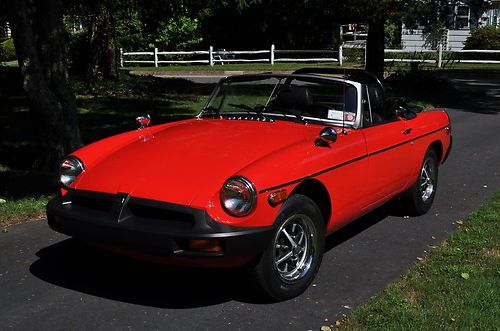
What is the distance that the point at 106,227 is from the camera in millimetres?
3906

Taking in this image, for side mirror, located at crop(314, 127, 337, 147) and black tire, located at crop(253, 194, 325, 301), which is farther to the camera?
side mirror, located at crop(314, 127, 337, 147)

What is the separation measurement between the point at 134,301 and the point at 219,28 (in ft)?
112

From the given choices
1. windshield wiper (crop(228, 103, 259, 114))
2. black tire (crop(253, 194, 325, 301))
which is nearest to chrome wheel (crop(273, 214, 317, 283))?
black tire (crop(253, 194, 325, 301))

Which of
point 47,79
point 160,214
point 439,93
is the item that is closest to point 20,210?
point 47,79

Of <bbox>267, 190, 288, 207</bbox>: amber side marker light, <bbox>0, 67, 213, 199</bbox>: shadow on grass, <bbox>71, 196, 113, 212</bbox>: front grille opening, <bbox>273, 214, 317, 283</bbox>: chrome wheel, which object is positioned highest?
<bbox>267, 190, 288, 207</bbox>: amber side marker light

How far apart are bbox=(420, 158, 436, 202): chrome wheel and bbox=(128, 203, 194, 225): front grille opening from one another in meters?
3.16

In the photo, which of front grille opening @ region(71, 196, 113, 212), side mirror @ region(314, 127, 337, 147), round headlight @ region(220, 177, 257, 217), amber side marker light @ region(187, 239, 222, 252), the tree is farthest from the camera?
the tree

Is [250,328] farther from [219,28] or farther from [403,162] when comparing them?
[219,28]

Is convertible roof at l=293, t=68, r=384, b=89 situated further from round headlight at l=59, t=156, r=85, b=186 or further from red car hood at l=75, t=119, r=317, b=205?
round headlight at l=59, t=156, r=85, b=186

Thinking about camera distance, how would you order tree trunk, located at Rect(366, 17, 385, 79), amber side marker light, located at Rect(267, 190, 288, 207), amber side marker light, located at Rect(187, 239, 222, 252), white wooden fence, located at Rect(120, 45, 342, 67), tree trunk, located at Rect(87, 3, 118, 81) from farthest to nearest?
white wooden fence, located at Rect(120, 45, 342, 67) < tree trunk, located at Rect(87, 3, 118, 81) < tree trunk, located at Rect(366, 17, 385, 79) < amber side marker light, located at Rect(267, 190, 288, 207) < amber side marker light, located at Rect(187, 239, 222, 252)

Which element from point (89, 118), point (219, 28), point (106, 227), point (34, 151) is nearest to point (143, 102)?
point (89, 118)

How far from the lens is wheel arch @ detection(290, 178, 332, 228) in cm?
424

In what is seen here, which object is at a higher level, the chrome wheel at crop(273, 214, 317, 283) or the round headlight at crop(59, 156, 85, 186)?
the round headlight at crop(59, 156, 85, 186)

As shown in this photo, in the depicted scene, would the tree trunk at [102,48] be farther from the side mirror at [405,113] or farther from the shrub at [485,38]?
the shrub at [485,38]
